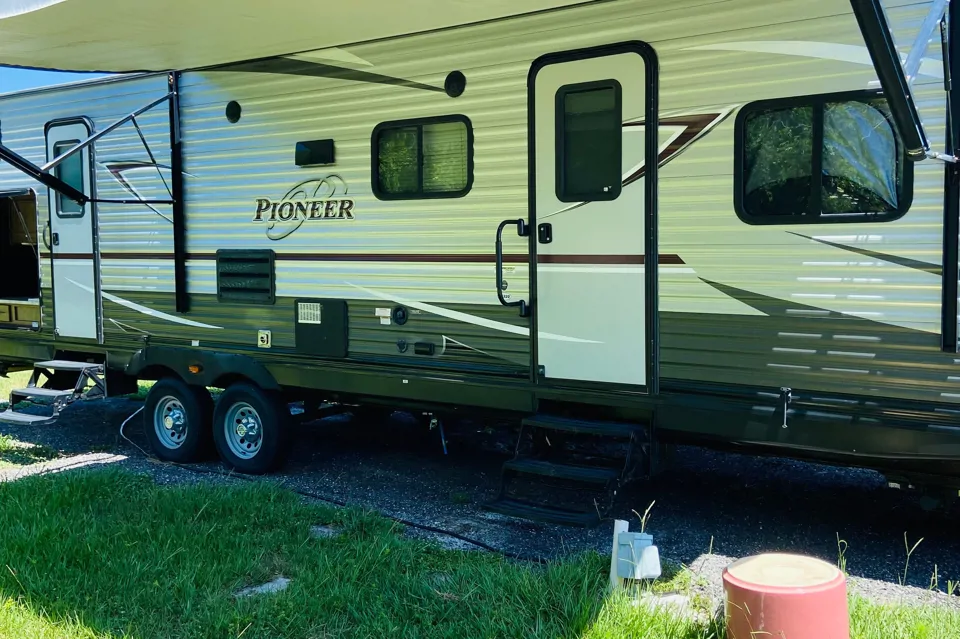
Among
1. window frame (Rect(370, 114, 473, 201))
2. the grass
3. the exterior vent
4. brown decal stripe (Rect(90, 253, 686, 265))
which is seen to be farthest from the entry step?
window frame (Rect(370, 114, 473, 201))

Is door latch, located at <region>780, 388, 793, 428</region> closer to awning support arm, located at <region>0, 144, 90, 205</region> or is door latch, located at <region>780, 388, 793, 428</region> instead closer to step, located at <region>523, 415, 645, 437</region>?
step, located at <region>523, 415, 645, 437</region>

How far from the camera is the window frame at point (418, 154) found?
5676 millimetres

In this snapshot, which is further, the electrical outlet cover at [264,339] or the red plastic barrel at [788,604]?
the electrical outlet cover at [264,339]

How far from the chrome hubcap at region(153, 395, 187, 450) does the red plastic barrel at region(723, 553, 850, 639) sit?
4953 millimetres

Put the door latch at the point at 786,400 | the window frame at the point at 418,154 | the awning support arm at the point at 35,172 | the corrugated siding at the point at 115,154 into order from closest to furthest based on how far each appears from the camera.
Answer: the door latch at the point at 786,400 → the window frame at the point at 418,154 → the awning support arm at the point at 35,172 → the corrugated siding at the point at 115,154

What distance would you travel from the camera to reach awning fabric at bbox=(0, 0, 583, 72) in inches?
206

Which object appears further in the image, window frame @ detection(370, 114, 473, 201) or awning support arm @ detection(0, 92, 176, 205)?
awning support arm @ detection(0, 92, 176, 205)

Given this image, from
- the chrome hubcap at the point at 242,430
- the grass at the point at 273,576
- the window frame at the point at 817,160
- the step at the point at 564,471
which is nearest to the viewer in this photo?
the grass at the point at 273,576

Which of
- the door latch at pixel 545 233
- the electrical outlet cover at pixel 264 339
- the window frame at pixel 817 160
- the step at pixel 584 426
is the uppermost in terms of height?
the window frame at pixel 817 160

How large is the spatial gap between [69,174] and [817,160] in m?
6.04

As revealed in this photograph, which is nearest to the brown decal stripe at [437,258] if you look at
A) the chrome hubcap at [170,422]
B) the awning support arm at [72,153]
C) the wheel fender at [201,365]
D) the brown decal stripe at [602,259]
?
the brown decal stripe at [602,259]

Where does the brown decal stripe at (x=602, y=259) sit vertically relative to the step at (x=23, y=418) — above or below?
above

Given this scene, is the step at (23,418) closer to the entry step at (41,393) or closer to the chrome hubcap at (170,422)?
the entry step at (41,393)

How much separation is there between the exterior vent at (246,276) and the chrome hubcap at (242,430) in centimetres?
80
